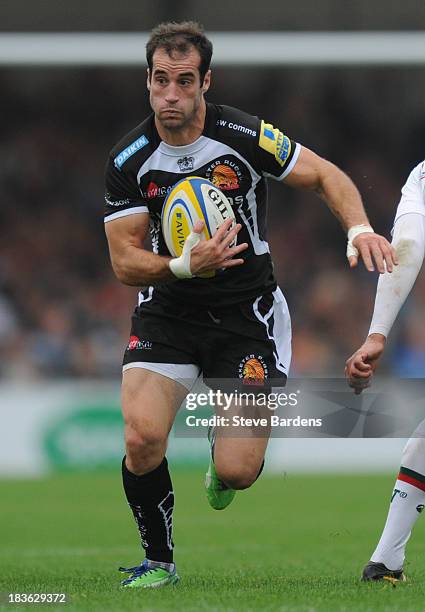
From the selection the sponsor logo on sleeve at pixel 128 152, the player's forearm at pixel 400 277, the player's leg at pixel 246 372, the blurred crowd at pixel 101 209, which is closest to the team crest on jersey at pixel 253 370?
the player's leg at pixel 246 372

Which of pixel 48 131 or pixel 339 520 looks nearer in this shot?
pixel 339 520

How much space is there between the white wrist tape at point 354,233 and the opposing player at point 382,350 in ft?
0.49

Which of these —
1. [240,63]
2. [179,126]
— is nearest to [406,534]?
[179,126]

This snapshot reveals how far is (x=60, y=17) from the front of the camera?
20266 millimetres

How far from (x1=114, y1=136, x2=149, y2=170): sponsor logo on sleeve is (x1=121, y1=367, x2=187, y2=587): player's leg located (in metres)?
1.02

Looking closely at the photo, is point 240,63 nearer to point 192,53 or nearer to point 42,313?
point 42,313

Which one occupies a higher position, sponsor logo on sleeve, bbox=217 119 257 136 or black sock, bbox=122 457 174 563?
sponsor logo on sleeve, bbox=217 119 257 136

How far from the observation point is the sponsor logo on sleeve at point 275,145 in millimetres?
6301

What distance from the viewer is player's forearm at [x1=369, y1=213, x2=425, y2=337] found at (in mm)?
5746

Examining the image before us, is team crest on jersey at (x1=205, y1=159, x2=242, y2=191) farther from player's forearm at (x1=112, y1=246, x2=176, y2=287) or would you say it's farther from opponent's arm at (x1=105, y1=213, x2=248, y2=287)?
player's forearm at (x1=112, y1=246, x2=176, y2=287)

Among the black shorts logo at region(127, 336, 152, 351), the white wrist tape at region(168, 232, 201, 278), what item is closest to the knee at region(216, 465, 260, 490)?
the black shorts logo at region(127, 336, 152, 351)

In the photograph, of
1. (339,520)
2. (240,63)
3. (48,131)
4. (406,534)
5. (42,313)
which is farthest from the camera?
(48,131)

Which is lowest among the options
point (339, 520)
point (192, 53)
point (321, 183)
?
point (339, 520)

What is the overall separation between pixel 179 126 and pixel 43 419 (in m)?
9.54
